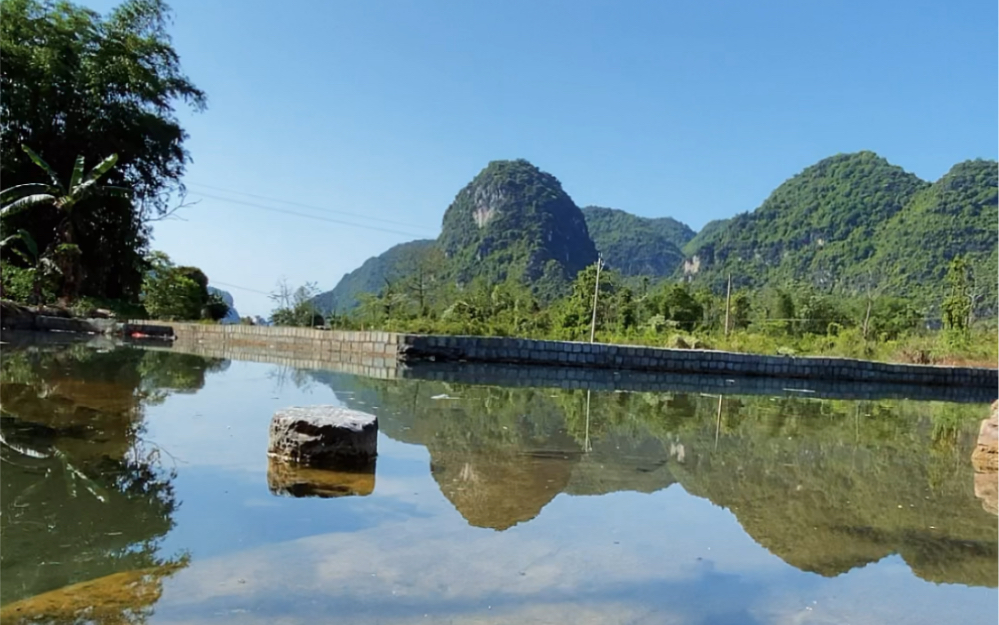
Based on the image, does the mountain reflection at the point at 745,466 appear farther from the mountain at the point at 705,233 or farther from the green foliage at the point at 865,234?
the mountain at the point at 705,233

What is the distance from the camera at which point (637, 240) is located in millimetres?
103000

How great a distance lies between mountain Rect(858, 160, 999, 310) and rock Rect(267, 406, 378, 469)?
148ft

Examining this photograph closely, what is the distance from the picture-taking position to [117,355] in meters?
10.2

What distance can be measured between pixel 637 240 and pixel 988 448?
99.8m

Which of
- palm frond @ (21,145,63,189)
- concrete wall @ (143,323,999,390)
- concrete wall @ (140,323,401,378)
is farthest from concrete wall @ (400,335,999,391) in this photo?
palm frond @ (21,145,63,189)

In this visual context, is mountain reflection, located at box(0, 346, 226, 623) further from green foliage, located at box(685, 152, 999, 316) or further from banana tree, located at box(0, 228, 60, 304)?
green foliage, located at box(685, 152, 999, 316)

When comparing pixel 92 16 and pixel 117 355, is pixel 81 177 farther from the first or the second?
pixel 117 355

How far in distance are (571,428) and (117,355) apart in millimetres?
7542

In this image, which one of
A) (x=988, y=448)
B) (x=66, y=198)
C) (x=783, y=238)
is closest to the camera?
(x=988, y=448)

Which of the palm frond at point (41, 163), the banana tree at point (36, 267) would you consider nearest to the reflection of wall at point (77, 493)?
the banana tree at point (36, 267)

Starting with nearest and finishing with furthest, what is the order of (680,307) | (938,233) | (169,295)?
(169,295) < (680,307) < (938,233)

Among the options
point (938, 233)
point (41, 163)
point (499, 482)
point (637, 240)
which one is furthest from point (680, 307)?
point (637, 240)

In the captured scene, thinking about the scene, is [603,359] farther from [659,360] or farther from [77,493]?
[77,493]

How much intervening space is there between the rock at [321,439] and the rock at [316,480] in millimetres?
60
